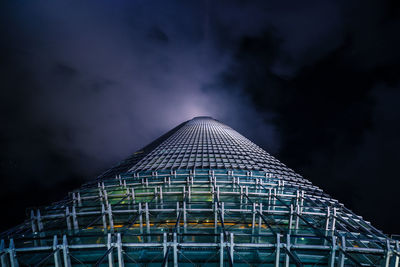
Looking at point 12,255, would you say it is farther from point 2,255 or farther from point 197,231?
point 197,231

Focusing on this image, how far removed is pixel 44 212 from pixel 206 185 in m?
16.3

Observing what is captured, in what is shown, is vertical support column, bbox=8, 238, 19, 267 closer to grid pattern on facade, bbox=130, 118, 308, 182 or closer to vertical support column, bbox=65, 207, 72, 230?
vertical support column, bbox=65, 207, 72, 230

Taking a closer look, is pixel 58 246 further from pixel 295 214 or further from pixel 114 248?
pixel 295 214

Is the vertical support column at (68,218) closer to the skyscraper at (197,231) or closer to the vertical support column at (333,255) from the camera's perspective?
the skyscraper at (197,231)

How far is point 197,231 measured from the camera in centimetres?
1469

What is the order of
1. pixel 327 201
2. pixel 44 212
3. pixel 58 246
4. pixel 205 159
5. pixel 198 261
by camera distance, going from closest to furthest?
pixel 58 246 < pixel 198 261 < pixel 44 212 < pixel 327 201 < pixel 205 159

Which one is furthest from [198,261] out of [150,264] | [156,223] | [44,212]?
[44,212]

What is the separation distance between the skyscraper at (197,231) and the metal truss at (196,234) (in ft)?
0.19

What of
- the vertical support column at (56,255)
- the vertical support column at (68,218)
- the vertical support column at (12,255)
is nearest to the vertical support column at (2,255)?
the vertical support column at (12,255)

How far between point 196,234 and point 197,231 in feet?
11.7

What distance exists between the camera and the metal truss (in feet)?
37.6

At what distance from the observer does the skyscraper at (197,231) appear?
11477mm

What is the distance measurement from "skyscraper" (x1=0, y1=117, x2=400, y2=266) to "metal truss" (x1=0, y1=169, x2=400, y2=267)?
58 millimetres

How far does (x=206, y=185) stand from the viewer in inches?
893
